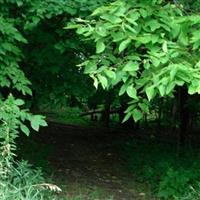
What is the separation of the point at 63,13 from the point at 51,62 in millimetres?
914

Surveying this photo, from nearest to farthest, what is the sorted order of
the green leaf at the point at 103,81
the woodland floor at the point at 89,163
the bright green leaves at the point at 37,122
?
the green leaf at the point at 103,81
the bright green leaves at the point at 37,122
the woodland floor at the point at 89,163

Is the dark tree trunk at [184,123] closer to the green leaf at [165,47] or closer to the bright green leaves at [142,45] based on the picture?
the bright green leaves at [142,45]

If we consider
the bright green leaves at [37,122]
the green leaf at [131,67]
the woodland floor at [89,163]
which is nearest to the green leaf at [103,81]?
the green leaf at [131,67]

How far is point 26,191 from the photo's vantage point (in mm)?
4324

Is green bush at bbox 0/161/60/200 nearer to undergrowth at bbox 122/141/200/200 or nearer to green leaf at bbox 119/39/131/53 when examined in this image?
green leaf at bbox 119/39/131/53

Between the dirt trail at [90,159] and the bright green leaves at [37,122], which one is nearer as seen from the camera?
the bright green leaves at [37,122]

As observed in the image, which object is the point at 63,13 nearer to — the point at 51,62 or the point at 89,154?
the point at 51,62

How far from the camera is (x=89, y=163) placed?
29.0 ft

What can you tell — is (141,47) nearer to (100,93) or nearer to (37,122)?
(37,122)

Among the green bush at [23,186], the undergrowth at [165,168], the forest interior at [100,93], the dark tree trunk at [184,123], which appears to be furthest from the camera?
the dark tree trunk at [184,123]

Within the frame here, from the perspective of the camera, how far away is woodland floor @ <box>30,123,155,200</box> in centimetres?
686

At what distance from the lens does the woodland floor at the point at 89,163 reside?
6.86 m

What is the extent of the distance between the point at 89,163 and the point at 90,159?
44 cm

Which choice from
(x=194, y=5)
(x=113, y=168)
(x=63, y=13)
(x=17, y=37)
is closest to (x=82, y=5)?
(x=63, y=13)
